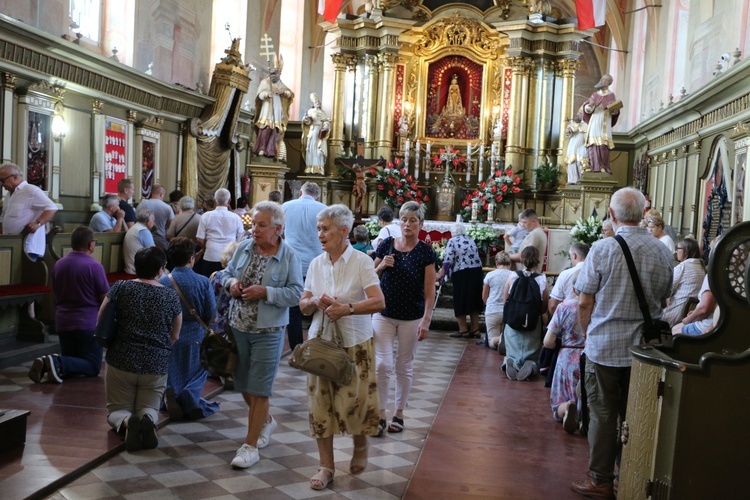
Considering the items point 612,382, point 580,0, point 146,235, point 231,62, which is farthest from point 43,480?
point 580,0

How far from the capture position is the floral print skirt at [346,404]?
419 centimetres

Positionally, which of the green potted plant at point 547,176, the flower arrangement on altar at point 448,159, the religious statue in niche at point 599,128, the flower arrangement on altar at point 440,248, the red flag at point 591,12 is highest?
the red flag at point 591,12

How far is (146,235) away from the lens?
8289 millimetres

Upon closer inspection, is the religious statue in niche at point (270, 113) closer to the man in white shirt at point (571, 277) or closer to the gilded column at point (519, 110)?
the gilded column at point (519, 110)

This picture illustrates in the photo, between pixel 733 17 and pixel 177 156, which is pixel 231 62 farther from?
pixel 733 17

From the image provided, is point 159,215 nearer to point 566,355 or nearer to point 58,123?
point 58,123

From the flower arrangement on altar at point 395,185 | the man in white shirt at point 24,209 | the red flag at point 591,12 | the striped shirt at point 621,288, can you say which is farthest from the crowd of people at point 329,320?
the flower arrangement on altar at point 395,185

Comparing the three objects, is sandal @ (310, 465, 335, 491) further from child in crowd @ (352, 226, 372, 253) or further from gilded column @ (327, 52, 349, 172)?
gilded column @ (327, 52, 349, 172)

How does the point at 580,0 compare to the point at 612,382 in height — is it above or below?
above

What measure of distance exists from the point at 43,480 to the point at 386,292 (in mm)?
2271

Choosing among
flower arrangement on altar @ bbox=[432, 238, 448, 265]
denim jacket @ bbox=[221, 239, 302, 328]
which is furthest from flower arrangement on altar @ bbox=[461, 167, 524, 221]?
denim jacket @ bbox=[221, 239, 302, 328]

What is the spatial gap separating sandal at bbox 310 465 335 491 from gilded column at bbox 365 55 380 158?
1527cm

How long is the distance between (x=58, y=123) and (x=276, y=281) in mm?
6949

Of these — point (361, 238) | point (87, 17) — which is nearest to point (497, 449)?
point (361, 238)
